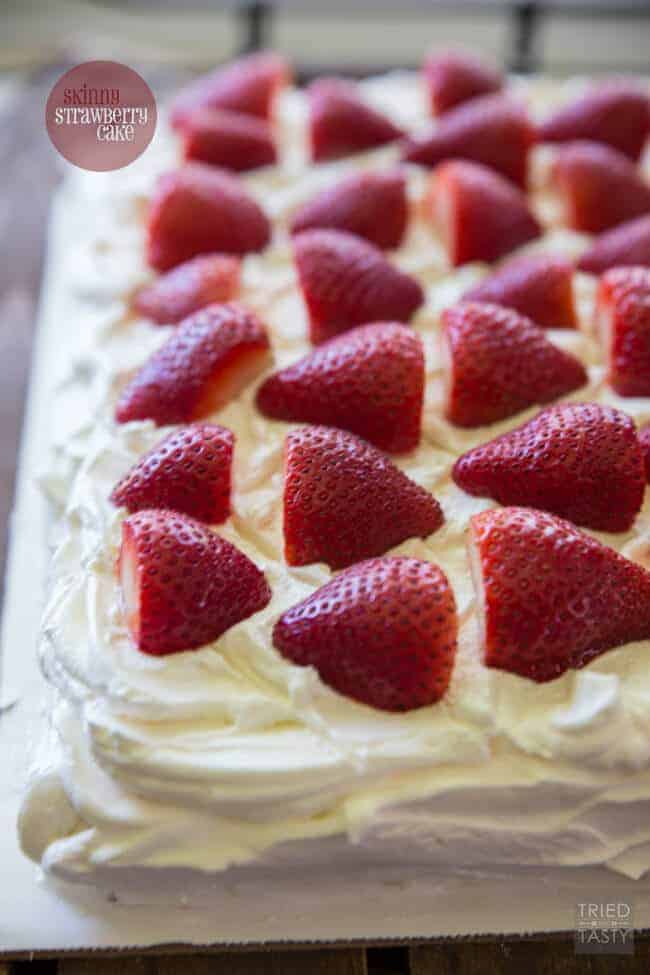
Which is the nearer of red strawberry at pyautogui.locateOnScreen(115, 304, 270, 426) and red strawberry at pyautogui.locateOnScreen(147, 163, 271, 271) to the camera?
red strawberry at pyautogui.locateOnScreen(115, 304, 270, 426)

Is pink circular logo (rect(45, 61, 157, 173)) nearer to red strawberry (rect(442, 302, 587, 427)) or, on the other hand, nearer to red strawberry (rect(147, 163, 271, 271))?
red strawberry (rect(147, 163, 271, 271))

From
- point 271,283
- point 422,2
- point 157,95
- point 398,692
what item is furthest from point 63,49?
point 398,692

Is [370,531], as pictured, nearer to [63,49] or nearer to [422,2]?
[63,49]

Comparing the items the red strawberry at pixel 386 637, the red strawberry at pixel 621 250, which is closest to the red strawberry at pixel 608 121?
the red strawberry at pixel 621 250

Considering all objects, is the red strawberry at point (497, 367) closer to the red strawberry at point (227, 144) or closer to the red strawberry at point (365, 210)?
the red strawberry at point (365, 210)

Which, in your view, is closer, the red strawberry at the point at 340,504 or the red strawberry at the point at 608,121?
the red strawberry at the point at 340,504

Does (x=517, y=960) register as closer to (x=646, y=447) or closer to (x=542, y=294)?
(x=646, y=447)

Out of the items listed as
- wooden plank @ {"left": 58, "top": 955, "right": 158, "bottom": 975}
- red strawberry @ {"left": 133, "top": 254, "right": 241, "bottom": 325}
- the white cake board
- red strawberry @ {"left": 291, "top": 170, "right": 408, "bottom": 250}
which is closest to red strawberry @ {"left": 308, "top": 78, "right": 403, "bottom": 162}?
red strawberry @ {"left": 291, "top": 170, "right": 408, "bottom": 250}
